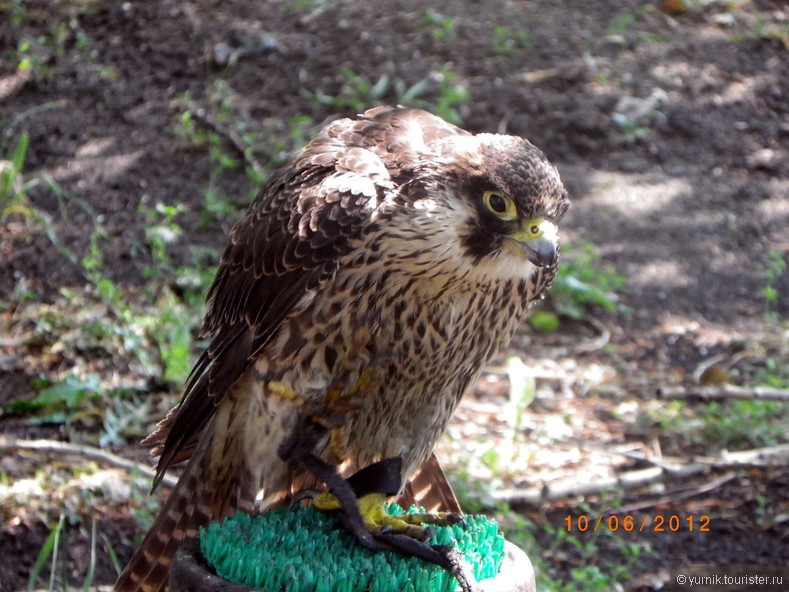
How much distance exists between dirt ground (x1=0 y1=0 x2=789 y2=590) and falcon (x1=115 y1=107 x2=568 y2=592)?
858 millimetres

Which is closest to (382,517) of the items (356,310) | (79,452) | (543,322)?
(356,310)

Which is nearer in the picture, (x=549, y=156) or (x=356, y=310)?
(x=356, y=310)

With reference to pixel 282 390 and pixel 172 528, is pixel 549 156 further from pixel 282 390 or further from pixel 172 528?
pixel 172 528

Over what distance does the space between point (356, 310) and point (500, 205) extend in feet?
1.59

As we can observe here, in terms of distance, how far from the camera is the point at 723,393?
4918 millimetres

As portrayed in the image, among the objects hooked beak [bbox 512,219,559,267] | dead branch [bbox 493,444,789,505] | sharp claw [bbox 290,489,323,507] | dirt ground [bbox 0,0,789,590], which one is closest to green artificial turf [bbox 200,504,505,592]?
sharp claw [bbox 290,489,323,507]

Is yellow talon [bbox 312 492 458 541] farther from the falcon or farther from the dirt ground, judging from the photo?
the dirt ground

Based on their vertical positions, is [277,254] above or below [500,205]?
below

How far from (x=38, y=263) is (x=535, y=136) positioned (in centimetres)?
332

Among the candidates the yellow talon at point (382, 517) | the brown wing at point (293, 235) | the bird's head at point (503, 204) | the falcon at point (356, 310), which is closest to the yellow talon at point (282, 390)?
the falcon at point (356, 310)

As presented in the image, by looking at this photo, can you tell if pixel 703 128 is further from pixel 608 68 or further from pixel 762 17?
pixel 762 17

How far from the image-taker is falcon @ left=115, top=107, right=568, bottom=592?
2.73 m

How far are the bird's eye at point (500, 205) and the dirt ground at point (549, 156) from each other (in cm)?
183

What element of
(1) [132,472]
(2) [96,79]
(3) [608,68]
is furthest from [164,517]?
(3) [608,68]
